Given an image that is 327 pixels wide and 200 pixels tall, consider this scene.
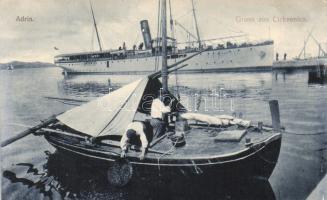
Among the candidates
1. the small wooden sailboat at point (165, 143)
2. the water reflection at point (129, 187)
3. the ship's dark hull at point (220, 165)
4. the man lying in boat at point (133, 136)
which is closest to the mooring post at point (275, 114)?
the small wooden sailboat at point (165, 143)

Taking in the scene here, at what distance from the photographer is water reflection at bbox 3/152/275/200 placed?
17.5ft

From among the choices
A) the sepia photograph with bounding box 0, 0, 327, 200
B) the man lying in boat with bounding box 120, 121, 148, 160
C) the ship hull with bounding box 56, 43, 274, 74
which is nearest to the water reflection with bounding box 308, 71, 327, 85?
the ship hull with bounding box 56, 43, 274, 74

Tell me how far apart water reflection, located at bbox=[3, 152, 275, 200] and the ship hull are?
16.4m

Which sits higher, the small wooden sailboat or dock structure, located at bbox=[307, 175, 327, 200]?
the small wooden sailboat

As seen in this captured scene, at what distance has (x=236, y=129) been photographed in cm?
604

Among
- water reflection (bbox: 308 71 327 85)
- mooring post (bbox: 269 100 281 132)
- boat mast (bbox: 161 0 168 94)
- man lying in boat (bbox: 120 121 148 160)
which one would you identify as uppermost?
boat mast (bbox: 161 0 168 94)

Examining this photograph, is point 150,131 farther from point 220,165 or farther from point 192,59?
point 192,59

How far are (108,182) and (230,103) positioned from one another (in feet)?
25.0

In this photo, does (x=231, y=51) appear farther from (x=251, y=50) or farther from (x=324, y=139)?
(x=324, y=139)

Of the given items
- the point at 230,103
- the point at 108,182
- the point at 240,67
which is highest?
the point at 240,67

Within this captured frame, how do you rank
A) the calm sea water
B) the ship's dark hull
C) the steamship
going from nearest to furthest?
1. the ship's dark hull
2. the calm sea water
3. the steamship

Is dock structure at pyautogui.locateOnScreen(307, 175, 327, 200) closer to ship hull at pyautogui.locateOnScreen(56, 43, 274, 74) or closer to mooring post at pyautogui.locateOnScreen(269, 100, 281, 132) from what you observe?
mooring post at pyautogui.locateOnScreen(269, 100, 281, 132)

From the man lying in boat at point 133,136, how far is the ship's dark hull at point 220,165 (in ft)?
0.61

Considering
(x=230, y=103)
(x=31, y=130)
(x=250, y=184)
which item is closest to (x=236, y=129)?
(x=250, y=184)
